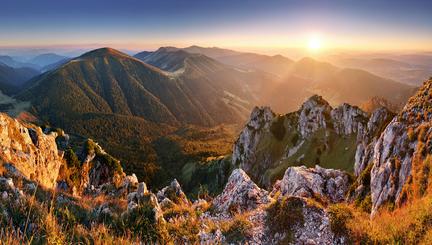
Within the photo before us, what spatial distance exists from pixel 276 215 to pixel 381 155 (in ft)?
85.7

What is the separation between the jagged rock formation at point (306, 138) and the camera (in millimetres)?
80438

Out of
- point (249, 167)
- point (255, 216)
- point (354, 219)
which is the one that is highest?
point (354, 219)

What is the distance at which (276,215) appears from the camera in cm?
1403

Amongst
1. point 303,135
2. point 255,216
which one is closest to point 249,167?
point 303,135

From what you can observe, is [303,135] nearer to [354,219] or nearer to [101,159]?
[101,159]

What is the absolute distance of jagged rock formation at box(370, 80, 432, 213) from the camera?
24.1m

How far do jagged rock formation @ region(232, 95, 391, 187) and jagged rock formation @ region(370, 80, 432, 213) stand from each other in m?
26.0

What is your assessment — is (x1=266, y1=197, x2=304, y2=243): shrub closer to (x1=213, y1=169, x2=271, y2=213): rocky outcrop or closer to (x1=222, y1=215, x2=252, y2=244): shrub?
(x1=222, y1=215, x2=252, y2=244): shrub

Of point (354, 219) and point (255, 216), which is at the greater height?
point (354, 219)

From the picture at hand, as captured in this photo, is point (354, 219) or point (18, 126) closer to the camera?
point (354, 219)

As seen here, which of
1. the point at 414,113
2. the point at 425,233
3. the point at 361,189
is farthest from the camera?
the point at 361,189

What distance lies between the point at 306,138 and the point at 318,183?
244ft

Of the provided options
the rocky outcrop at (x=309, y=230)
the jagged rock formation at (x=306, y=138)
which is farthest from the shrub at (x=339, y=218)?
the jagged rock formation at (x=306, y=138)

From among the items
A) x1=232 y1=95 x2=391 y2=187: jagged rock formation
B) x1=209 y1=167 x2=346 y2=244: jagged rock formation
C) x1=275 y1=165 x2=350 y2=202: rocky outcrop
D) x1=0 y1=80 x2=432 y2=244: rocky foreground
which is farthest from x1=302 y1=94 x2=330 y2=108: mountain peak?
x1=209 y1=167 x2=346 y2=244: jagged rock formation
